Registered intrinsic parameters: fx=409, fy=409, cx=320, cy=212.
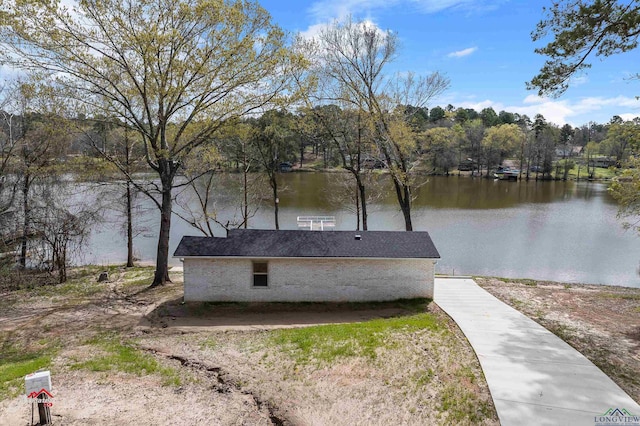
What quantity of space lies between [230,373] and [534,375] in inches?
247

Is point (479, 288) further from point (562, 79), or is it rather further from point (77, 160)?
point (77, 160)

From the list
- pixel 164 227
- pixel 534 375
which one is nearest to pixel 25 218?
pixel 164 227

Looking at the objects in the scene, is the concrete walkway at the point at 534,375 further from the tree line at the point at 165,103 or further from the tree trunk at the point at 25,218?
the tree trunk at the point at 25,218

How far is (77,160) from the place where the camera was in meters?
16.0

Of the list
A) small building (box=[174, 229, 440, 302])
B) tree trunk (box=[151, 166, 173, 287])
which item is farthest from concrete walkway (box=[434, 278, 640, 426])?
tree trunk (box=[151, 166, 173, 287])

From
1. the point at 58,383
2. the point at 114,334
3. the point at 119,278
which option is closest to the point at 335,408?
the point at 58,383

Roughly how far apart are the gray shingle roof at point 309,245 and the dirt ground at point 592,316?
12.0ft

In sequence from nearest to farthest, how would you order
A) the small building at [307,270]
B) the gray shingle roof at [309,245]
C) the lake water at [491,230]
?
the gray shingle roof at [309,245]
the small building at [307,270]
the lake water at [491,230]

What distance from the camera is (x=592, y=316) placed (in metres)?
12.2

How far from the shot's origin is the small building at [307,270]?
13.5m

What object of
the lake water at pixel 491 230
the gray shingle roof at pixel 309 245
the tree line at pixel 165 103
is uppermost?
the tree line at pixel 165 103

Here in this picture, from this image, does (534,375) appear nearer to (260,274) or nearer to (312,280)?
(312,280)

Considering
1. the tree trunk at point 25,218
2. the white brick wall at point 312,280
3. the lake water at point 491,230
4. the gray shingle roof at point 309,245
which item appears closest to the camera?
the gray shingle roof at point 309,245

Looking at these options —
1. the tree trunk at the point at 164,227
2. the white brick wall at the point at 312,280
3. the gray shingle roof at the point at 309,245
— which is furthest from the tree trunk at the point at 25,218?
the white brick wall at the point at 312,280
